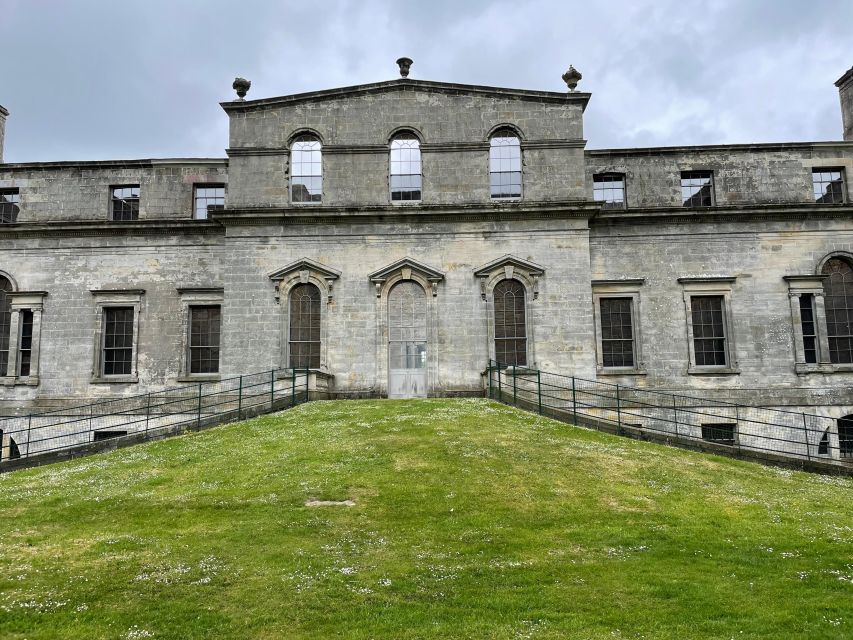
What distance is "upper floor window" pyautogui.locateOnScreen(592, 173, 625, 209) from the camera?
24.5m

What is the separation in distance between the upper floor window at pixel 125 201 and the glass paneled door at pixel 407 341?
32.4 ft

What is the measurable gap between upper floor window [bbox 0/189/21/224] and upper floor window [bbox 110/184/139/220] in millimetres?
3380

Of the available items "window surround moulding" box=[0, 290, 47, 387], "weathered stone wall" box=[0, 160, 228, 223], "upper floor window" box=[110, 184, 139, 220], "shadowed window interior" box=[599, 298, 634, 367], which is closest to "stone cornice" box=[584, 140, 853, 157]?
"shadowed window interior" box=[599, 298, 634, 367]

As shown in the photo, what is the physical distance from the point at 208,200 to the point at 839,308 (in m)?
21.6

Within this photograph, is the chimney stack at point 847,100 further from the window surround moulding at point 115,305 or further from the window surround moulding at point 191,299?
the window surround moulding at point 115,305

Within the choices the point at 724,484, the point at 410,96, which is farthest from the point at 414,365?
the point at 724,484

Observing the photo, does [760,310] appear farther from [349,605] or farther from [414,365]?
[349,605]

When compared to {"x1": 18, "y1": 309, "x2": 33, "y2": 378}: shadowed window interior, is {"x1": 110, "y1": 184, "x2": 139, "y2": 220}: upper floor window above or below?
above

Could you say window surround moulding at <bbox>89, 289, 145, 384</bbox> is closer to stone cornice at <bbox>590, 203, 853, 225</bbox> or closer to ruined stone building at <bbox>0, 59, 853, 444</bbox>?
ruined stone building at <bbox>0, 59, 853, 444</bbox>

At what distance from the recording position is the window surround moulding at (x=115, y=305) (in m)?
24.0

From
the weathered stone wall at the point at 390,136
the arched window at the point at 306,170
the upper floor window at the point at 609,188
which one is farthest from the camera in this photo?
the upper floor window at the point at 609,188

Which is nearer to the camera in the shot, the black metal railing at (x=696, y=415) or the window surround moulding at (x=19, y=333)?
the black metal railing at (x=696, y=415)

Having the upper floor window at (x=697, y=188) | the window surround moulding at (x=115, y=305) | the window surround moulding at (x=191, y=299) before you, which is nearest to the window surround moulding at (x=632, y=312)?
the upper floor window at (x=697, y=188)

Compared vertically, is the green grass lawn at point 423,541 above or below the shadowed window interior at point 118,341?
below
